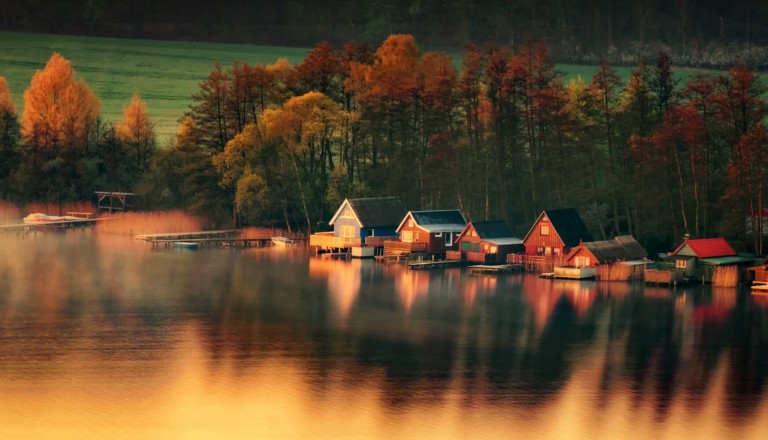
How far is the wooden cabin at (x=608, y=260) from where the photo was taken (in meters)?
101

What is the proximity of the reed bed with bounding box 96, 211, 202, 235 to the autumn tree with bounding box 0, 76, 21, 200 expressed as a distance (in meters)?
15.4

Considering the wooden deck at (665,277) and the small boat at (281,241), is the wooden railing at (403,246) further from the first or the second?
the wooden deck at (665,277)

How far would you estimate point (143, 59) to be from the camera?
18762 centimetres

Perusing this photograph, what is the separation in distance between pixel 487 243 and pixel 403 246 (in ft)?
27.1

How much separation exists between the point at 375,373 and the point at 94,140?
95.8 metres

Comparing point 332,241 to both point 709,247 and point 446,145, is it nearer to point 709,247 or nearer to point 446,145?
point 446,145

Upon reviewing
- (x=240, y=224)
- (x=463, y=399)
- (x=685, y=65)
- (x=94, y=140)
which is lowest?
(x=463, y=399)

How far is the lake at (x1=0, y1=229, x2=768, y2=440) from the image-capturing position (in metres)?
59.1

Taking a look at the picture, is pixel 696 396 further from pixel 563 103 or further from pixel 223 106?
pixel 223 106

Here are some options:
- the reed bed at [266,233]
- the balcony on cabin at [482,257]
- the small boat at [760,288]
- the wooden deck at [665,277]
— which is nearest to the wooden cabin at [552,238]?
the balcony on cabin at [482,257]

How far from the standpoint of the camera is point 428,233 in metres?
114

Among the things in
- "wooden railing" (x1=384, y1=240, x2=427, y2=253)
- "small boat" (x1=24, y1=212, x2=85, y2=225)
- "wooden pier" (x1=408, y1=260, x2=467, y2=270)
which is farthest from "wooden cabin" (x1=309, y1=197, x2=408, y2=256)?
"small boat" (x1=24, y1=212, x2=85, y2=225)

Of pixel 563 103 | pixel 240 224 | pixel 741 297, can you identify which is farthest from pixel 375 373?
pixel 240 224

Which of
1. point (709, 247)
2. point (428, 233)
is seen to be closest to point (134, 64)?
point (428, 233)
